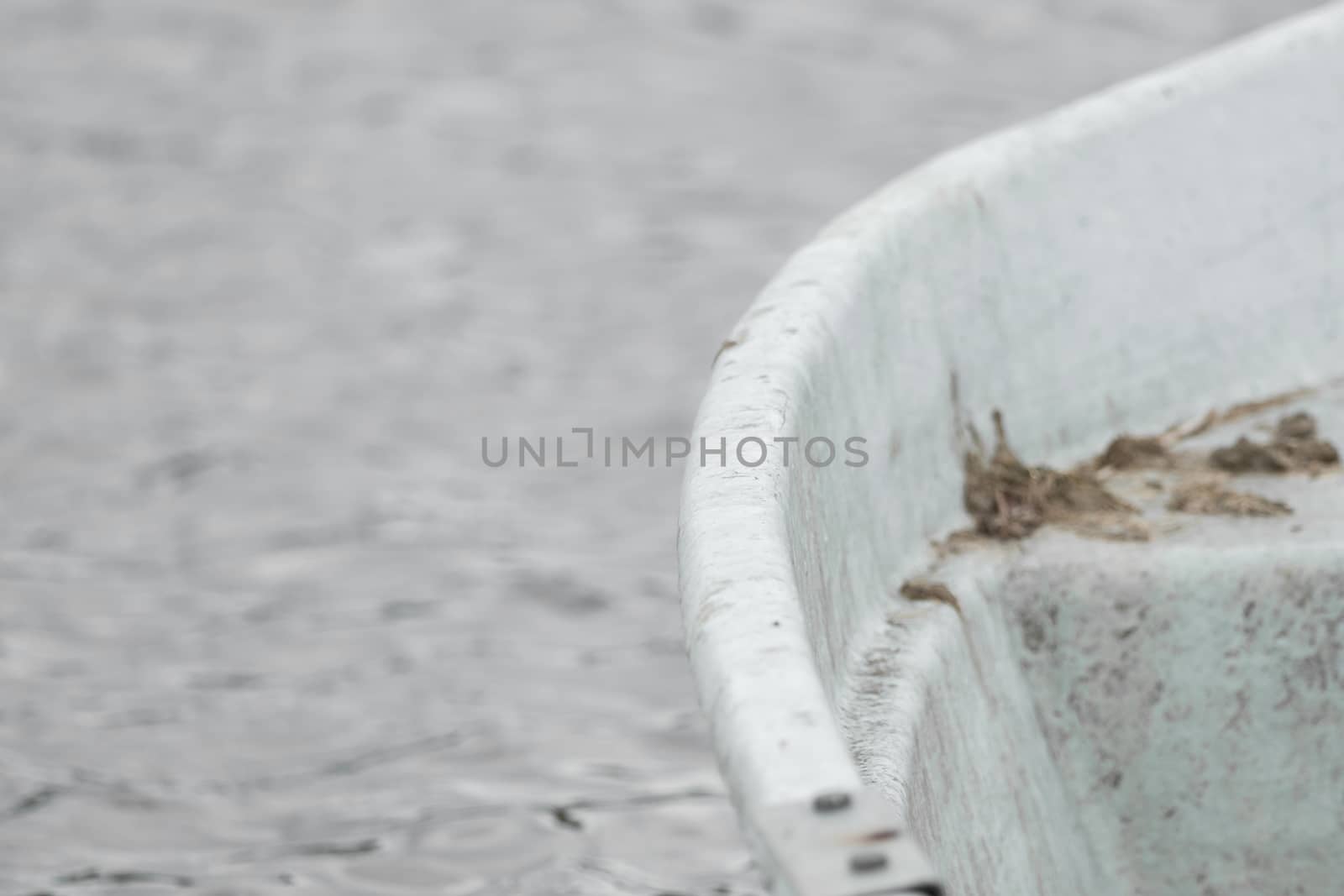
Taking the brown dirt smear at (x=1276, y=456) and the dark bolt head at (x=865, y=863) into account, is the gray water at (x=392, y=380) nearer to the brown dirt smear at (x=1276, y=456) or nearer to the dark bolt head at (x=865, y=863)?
the brown dirt smear at (x=1276, y=456)

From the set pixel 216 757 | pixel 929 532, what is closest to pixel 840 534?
pixel 929 532

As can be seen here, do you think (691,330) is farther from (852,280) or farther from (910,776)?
(910,776)

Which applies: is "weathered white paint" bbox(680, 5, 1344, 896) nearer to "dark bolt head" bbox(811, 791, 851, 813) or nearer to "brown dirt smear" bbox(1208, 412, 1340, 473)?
"dark bolt head" bbox(811, 791, 851, 813)

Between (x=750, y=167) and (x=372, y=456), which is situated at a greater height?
(x=750, y=167)

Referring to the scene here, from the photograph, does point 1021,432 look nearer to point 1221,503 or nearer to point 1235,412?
→ point 1221,503

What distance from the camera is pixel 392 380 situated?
3.93m

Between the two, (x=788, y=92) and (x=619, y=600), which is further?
(x=788, y=92)

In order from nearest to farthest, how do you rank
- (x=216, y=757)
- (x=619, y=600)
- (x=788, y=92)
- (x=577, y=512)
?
(x=216, y=757) < (x=619, y=600) < (x=577, y=512) < (x=788, y=92)

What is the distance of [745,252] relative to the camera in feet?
14.9

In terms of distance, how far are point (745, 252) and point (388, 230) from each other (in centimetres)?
99

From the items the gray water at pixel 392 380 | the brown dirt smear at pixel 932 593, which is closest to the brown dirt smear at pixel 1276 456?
the brown dirt smear at pixel 932 593

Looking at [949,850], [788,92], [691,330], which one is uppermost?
[788,92]

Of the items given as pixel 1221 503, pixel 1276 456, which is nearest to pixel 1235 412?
pixel 1276 456

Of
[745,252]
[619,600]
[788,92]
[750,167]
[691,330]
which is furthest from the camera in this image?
[788,92]
